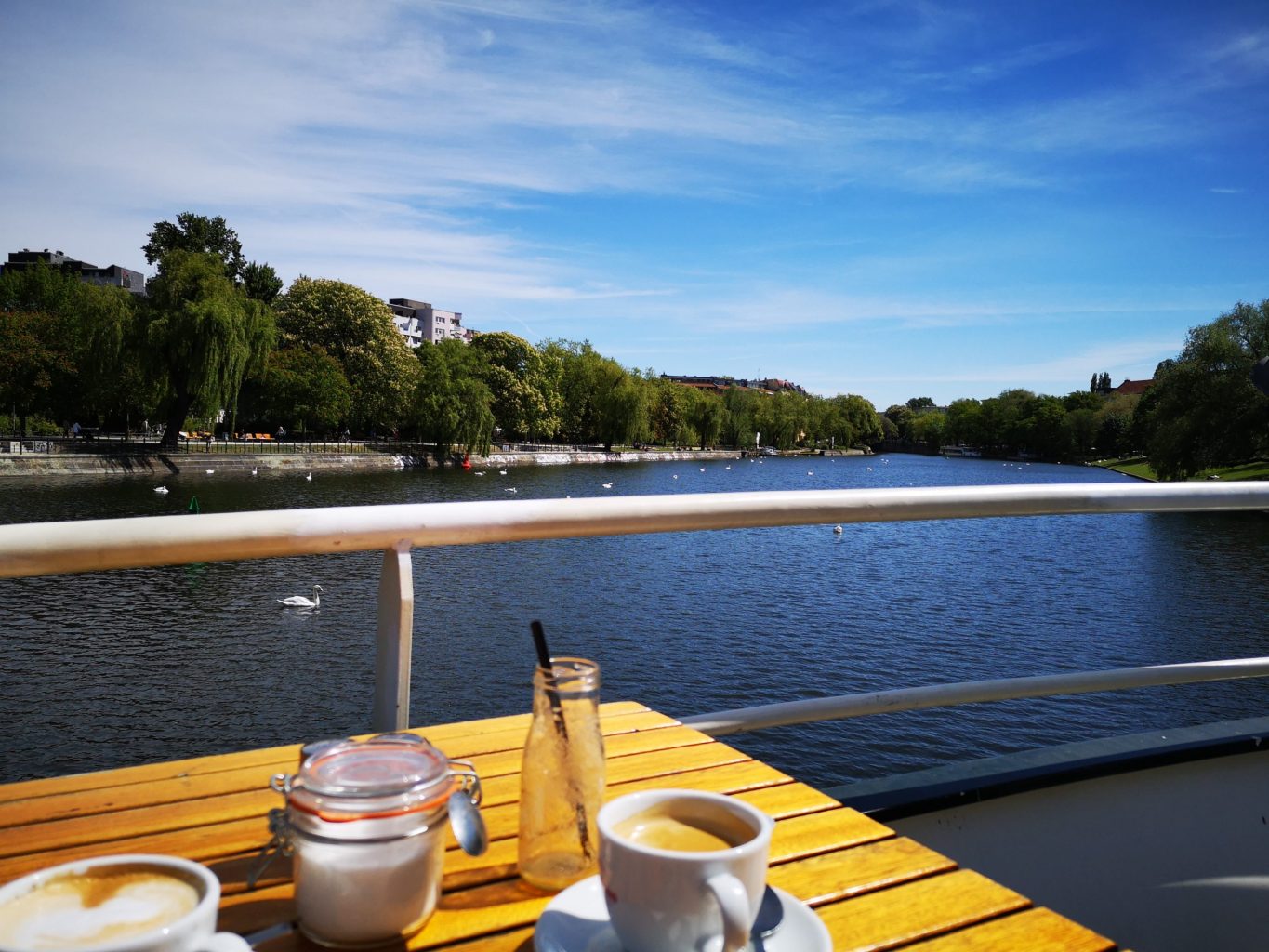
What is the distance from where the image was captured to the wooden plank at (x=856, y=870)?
0.91 m

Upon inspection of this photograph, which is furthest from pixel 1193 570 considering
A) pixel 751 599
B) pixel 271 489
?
pixel 271 489

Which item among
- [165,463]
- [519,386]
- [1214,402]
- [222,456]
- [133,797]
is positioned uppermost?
[519,386]

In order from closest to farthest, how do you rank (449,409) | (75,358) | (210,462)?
(210,462) → (75,358) → (449,409)

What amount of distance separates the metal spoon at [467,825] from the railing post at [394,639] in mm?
772

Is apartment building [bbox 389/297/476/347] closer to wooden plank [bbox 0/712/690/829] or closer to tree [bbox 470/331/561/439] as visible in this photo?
tree [bbox 470/331/561/439]

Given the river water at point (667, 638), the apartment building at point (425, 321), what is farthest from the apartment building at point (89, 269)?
the river water at point (667, 638)

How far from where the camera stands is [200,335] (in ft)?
126

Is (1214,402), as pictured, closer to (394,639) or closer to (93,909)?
(394,639)

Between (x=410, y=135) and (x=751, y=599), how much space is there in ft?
59.6

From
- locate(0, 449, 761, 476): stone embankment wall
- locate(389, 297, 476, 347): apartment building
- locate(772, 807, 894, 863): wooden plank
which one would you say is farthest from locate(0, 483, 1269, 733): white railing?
locate(389, 297, 476, 347): apartment building

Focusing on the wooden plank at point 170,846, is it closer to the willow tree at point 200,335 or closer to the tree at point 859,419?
the willow tree at point 200,335

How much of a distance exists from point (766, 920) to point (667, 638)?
13763mm

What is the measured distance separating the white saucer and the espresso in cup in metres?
0.06

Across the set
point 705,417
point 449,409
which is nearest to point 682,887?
point 449,409
